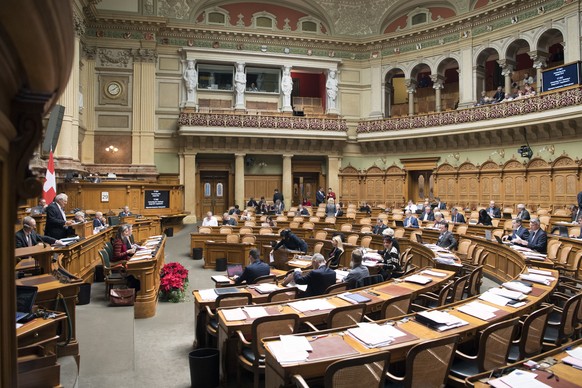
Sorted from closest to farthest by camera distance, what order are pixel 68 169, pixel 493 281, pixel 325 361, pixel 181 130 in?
pixel 325 361 → pixel 493 281 → pixel 68 169 → pixel 181 130

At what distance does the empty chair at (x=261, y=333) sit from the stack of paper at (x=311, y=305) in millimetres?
628

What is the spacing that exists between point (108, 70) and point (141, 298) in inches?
718

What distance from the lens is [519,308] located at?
479 centimetres

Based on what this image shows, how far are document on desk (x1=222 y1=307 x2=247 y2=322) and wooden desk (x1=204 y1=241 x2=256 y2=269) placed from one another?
22.5 feet

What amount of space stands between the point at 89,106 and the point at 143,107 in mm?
2666

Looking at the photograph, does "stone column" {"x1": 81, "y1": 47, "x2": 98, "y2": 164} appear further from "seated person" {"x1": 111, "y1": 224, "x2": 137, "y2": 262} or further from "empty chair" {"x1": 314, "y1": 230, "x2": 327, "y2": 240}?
"empty chair" {"x1": 314, "y1": 230, "x2": 327, "y2": 240}

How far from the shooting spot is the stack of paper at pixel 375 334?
12.7 ft

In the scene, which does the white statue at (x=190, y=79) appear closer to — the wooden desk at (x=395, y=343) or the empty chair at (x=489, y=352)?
the wooden desk at (x=395, y=343)

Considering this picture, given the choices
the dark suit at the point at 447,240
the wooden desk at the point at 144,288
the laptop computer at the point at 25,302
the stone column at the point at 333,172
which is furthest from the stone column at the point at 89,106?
the laptop computer at the point at 25,302

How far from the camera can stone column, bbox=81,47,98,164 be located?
2180 centimetres

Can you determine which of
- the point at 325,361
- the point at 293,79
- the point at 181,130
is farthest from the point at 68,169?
the point at 325,361

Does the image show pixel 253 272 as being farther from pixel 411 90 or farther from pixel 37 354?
pixel 411 90

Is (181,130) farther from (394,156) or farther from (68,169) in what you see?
(394,156)

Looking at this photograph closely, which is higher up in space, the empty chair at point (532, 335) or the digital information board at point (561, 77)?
the digital information board at point (561, 77)
